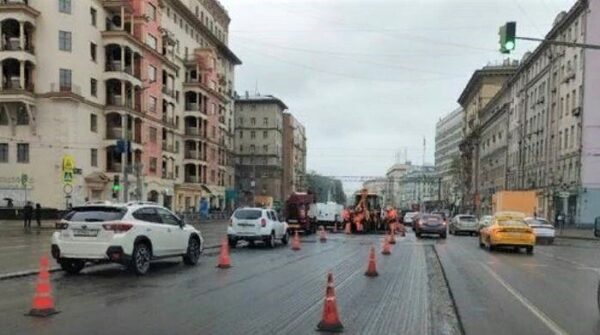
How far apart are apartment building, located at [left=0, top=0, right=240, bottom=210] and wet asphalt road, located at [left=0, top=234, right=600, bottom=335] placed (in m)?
33.4

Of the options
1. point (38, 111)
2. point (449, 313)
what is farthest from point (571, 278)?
point (38, 111)

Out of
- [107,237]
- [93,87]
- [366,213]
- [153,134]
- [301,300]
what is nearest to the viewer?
[301,300]

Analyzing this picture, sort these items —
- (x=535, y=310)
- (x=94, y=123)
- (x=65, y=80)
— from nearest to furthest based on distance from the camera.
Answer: (x=535, y=310) → (x=65, y=80) → (x=94, y=123)

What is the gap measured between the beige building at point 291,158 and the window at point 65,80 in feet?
295

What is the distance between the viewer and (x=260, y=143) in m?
140

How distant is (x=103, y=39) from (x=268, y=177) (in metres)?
77.3

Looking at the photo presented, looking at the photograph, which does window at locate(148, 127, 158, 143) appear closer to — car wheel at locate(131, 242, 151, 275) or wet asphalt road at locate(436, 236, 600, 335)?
wet asphalt road at locate(436, 236, 600, 335)

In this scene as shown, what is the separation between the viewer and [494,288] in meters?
14.5

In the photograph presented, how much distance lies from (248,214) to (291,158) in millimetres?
130231

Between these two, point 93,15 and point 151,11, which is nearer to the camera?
point 93,15

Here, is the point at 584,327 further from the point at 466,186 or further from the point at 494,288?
the point at 466,186

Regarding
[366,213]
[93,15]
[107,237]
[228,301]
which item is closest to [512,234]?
[107,237]

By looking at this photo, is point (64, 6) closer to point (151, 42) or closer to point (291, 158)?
point (151, 42)

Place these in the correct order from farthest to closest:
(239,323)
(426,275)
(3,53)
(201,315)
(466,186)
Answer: (466,186) < (3,53) < (426,275) < (201,315) < (239,323)
